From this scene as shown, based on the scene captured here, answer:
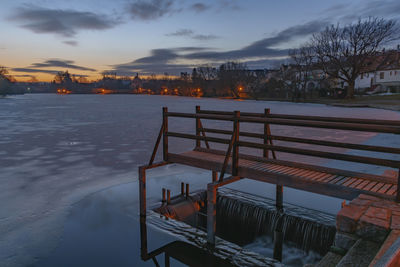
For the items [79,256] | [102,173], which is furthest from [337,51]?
[79,256]

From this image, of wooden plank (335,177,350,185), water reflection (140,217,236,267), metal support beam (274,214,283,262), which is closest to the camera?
wooden plank (335,177,350,185)

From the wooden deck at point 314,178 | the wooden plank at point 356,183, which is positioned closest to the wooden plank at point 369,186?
the wooden deck at point 314,178

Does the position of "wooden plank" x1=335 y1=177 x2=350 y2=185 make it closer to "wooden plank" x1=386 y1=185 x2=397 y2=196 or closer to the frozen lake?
"wooden plank" x1=386 y1=185 x2=397 y2=196

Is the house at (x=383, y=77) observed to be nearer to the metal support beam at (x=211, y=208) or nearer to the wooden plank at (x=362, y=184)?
the wooden plank at (x=362, y=184)

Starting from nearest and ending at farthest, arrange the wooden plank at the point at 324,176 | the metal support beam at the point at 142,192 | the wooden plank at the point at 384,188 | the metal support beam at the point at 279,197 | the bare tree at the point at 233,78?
the wooden plank at the point at 384,188 → the wooden plank at the point at 324,176 → the metal support beam at the point at 142,192 → the metal support beam at the point at 279,197 → the bare tree at the point at 233,78

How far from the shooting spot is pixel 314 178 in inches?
214

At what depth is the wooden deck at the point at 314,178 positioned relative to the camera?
4.97 meters

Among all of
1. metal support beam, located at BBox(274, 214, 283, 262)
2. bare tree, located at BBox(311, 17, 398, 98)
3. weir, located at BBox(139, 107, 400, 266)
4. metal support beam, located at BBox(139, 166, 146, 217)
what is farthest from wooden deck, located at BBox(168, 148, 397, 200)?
bare tree, located at BBox(311, 17, 398, 98)

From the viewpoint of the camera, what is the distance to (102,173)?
1028 cm

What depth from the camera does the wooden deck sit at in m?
4.97

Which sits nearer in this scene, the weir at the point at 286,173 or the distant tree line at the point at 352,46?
the weir at the point at 286,173

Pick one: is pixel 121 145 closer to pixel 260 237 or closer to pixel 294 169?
pixel 260 237

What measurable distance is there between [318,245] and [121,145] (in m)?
11.6

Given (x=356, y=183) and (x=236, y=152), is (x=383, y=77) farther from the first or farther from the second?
(x=236, y=152)
